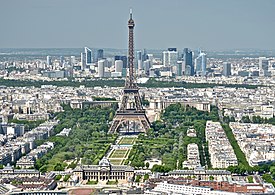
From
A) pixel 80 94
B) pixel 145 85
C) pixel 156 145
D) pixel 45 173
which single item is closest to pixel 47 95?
pixel 80 94

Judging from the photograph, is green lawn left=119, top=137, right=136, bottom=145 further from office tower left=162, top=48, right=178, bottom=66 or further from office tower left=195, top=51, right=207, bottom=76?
office tower left=162, top=48, right=178, bottom=66

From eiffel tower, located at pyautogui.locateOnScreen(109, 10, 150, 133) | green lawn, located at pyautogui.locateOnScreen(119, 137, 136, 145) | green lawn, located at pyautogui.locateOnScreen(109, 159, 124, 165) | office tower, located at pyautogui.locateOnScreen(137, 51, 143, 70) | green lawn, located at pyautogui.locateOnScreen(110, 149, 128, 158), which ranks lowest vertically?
green lawn, located at pyautogui.locateOnScreen(109, 159, 124, 165)

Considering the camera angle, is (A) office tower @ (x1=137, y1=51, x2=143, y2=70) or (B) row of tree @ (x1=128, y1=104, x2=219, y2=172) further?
(A) office tower @ (x1=137, y1=51, x2=143, y2=70)

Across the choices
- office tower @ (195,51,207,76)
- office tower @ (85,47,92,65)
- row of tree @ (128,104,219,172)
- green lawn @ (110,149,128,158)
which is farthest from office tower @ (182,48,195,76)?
green lawn @ (110,149,128,158)

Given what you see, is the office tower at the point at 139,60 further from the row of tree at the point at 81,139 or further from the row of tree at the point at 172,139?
the row of tree at the point at 81,139

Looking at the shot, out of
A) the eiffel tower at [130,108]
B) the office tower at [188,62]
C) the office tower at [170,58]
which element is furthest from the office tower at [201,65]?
the eiffel tower at [130,108]

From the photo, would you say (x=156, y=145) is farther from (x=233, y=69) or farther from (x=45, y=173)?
(x=233, y=69)

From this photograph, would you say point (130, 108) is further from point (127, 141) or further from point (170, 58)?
point (170, 58)
